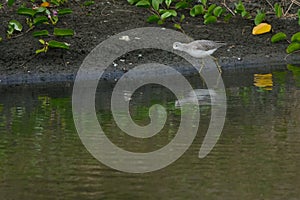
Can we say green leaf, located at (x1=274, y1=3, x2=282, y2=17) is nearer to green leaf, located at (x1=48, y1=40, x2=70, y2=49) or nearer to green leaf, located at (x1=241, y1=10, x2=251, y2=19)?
A: green leaf, located at (x1=241, y1=10, x2=251, y2=19)

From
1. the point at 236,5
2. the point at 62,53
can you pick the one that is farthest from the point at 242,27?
the point at 62,53

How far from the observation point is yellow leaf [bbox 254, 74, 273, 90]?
42.5 ft

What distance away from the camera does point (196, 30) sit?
51.9 feet

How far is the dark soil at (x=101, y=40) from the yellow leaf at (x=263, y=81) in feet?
3.05

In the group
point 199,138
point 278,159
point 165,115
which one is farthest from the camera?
point 165,115

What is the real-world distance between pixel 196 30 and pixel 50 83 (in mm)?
3404

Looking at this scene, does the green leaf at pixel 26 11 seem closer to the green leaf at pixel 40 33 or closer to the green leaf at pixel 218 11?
the green leaf at pixel 40 33

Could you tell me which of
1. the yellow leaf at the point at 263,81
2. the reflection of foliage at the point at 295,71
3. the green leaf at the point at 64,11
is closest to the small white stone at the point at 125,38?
the green leaf at the point at 64,11

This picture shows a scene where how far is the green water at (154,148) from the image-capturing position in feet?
22.9

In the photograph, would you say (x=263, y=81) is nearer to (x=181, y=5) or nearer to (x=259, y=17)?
(x=259, y=17)

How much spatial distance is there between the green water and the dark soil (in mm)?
1466

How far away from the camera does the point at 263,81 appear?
13555 mm

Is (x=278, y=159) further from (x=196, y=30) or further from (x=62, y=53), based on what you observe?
(x=196, y=30)

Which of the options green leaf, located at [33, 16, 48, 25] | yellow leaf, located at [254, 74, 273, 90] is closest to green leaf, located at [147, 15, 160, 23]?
green leaf, located at [33, 16, 48, 25]
